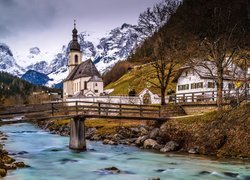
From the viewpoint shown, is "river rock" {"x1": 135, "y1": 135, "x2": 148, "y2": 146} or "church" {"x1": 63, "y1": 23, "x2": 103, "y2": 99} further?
"church" {"x1": 63, "y1": 23, "x2": 103, "y2": 99}

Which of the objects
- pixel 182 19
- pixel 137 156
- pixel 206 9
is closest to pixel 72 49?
pixel 182 19

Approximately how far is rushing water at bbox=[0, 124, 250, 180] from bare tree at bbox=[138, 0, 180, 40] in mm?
19984

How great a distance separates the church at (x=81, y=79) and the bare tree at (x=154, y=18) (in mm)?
58863

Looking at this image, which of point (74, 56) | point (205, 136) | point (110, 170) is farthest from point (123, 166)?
point (74, 56)

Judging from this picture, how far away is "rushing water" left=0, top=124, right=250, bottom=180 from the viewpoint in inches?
910

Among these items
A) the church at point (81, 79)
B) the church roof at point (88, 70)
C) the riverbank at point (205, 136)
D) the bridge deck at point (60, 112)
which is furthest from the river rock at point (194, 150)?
the church roof at point (88, 70)

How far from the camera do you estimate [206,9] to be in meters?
53.4

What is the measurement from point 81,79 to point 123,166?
100739mm

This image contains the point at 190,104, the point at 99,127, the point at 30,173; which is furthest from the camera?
the point at 99,127

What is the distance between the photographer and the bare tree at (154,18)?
4931cm

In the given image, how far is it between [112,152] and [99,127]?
706 inches

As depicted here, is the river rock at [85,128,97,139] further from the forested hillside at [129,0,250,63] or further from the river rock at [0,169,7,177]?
the river rock at [0,169,7,177]

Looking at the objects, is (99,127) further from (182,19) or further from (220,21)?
(182,19)

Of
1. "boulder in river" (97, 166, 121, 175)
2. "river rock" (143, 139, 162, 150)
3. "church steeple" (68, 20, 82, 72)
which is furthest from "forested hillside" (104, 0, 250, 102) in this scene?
"church steeple" (68, 20, 82, 72)
